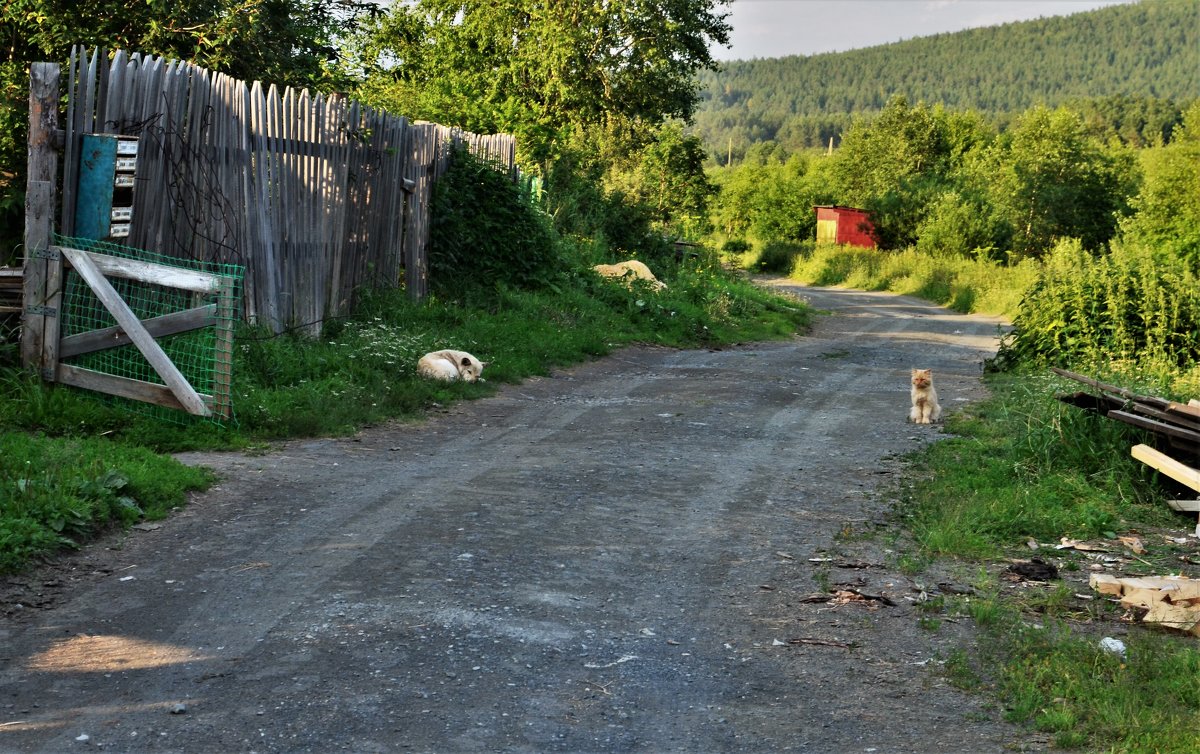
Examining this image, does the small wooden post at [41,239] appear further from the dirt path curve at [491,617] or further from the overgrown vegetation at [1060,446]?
the overgrown vegetation at [1060,446]

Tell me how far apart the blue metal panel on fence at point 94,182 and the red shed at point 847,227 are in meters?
41.2

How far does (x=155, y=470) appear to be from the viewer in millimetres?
7023

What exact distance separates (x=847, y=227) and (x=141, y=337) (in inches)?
1771

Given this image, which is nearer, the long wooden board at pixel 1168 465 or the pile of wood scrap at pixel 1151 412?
the long wooden board at pixel 1168 465

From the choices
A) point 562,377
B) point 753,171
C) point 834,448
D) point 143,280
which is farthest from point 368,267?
point 753,171

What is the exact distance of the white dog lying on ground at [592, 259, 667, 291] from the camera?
784 inches

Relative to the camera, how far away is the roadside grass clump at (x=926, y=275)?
96.0 ft

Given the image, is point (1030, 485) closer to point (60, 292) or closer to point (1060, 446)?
point (1060, 446)

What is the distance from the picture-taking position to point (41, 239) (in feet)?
27.6

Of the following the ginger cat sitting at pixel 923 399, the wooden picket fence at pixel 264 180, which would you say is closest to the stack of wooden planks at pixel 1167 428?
the ginger cat sitting at pixel 923 399

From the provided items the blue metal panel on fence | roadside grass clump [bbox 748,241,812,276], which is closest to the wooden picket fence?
the blue metal panel on fence

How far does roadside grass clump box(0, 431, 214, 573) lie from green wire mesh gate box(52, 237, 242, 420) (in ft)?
2.51

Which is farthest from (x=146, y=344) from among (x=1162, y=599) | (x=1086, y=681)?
(x=1162, y=599)

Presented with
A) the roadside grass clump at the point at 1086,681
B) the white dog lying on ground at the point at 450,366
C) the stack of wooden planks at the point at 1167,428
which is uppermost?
the stack of wooden planks at the point at 1167,428
